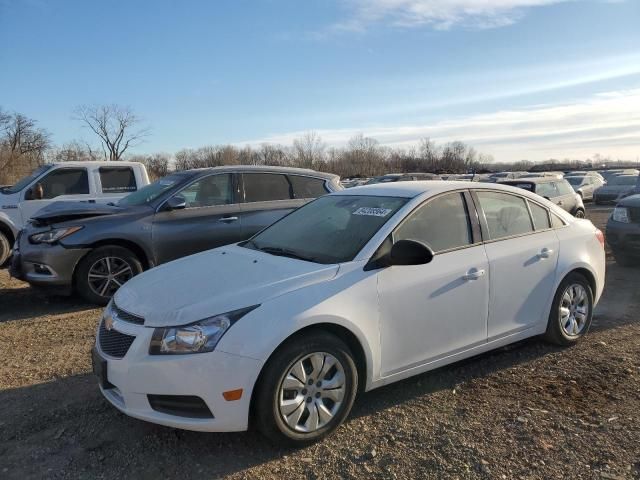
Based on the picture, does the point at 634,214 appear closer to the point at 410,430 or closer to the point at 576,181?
the point at 410,430

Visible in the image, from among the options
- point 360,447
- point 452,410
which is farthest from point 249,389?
point 452,410

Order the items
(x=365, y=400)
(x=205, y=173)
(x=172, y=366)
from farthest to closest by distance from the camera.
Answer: (x=205, y=173)
(x=365, y=400)
(x=172, y=366)

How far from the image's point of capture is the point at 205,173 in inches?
296

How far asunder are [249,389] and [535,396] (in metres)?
2.26

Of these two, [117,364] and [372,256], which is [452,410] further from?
[117,364]

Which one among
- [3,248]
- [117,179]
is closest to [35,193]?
[3,248]

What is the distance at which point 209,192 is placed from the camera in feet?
24.6

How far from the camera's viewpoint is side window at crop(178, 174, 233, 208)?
7.36 m

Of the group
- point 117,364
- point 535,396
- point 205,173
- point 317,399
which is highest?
point 205,173

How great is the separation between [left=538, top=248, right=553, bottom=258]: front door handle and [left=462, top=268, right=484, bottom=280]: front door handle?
0.84 meters

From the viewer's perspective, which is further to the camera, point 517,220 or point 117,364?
point 517,220

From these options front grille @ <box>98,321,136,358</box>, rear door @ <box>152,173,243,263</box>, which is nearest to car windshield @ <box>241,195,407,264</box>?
front grille @ <box>98,321,136,358</box>

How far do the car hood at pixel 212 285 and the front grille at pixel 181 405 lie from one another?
0.42 m

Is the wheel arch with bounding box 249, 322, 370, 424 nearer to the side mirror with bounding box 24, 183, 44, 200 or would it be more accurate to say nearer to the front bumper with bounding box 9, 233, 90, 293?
the front bumper with bounding box 9, 233, 90, 293
